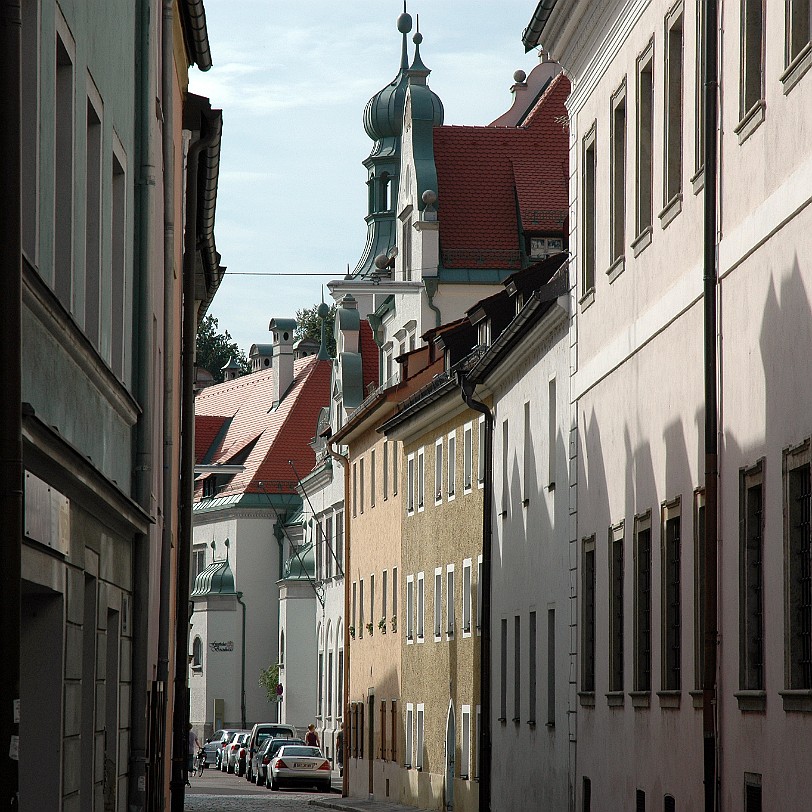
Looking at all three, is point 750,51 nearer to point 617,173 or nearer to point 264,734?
point 617,173

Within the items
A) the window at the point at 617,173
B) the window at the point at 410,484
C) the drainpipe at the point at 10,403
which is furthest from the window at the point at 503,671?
the drainpipe at the point at 10,403

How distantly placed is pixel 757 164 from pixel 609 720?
8869mm

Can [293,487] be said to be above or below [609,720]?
above

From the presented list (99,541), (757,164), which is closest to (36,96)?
(99,541)

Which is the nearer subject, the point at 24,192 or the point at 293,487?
the point at 24,192

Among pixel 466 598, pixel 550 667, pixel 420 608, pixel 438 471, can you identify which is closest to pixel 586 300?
pixel 550 667

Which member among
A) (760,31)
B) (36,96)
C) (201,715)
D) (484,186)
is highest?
(484,186)

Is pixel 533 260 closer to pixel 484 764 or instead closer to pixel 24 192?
pixel 484 764

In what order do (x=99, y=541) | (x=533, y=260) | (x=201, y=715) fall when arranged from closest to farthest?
(x=99, y=541) → (x=533, y=260) → (x=201, y=715)

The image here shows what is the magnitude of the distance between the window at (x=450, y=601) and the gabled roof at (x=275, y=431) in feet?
150

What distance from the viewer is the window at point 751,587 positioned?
1533 cm

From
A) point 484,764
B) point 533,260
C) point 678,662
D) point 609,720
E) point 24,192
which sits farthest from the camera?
point 533,260

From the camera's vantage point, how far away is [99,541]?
13.7m

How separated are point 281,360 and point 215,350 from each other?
31.3 meters
